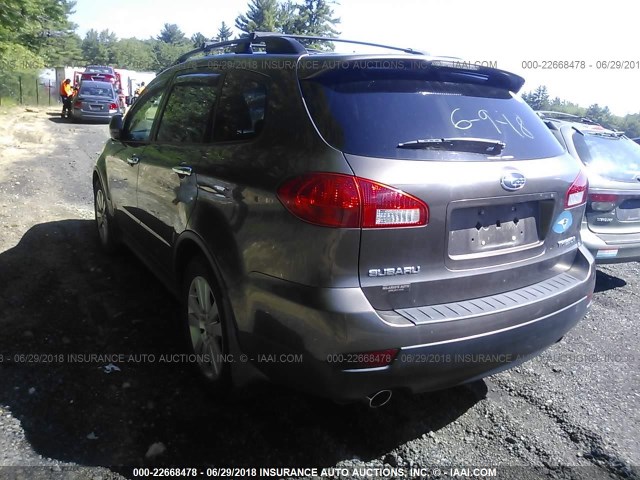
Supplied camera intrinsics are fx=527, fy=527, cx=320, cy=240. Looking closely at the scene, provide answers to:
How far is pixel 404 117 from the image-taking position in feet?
7.77

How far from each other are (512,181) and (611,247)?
2877mm

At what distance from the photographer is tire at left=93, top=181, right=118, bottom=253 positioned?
16.8 feet

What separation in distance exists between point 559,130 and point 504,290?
3417 mm

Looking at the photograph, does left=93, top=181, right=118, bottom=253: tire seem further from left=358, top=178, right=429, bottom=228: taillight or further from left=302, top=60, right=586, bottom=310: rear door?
left=358, top=178, right=429, bottom=228: taillight

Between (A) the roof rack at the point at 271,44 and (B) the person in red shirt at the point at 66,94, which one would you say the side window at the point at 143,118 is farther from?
(B) the person in red shirt at the point at 66,94

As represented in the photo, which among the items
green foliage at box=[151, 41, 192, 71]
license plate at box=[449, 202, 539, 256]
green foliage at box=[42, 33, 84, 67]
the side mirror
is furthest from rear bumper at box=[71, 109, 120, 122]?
green foliage at box=[151, 41, 192, 71]

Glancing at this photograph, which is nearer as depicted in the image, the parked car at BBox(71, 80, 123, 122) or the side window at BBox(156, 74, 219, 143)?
the side window at BBox(156, 74, 219, 143)

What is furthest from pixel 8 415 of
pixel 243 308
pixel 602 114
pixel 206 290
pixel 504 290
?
pixel 602 114

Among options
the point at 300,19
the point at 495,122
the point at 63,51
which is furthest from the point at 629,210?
the point at 63,51

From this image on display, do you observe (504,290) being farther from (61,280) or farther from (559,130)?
(61,280)

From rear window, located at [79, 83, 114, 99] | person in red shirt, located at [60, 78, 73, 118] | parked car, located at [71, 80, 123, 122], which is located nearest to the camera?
parked car, located at [71, 80, 123, 122]

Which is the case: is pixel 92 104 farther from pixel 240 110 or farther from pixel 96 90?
pixel 240 110

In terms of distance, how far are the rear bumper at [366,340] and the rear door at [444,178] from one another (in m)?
0.13

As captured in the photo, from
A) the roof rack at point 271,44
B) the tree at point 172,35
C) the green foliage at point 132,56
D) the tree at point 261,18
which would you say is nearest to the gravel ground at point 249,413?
the roof rack at point 271,44
